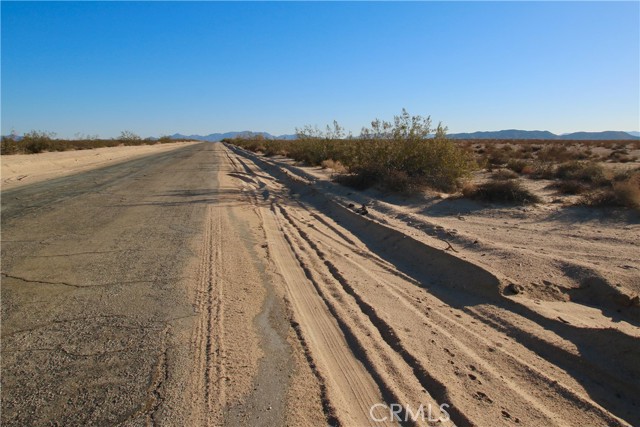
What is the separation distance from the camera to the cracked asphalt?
120 inches

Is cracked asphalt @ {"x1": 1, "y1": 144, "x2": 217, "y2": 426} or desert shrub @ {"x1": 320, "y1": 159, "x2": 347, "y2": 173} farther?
desert shrub @ {"x1": 320, "y1": 159, "x2": 347, "y2": 173}

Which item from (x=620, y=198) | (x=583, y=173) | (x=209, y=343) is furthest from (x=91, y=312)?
(x=583, y=173)

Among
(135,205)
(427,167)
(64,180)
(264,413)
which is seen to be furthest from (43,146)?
(264,413)

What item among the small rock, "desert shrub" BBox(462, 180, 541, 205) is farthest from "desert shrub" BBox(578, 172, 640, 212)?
the small rock

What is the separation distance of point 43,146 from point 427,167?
124ft

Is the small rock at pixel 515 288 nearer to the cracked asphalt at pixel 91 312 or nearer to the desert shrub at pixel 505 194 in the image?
the cracked asphalt at pixel 91 312

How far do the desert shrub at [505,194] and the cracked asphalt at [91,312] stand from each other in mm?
6819

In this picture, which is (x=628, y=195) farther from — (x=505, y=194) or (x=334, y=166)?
(x=334, y=166)

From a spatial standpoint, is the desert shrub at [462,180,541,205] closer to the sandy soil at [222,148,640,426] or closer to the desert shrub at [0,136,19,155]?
the sandy soil at [222,148,640,426]

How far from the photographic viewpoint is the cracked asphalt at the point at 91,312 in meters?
3.04

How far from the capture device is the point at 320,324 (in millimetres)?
4422

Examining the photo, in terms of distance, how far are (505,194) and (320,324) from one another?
7.69 metres

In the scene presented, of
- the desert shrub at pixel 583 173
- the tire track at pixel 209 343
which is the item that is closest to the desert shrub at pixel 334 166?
the desert shrub at pixel 583 173

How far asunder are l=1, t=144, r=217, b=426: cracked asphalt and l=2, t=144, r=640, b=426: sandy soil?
0.02 metres
